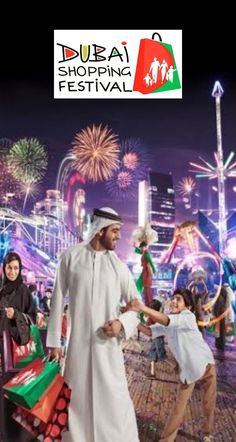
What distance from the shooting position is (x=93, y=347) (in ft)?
8.35

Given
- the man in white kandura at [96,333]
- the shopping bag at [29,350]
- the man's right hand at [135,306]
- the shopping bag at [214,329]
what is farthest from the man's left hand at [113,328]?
the shopping bag at [214,329]

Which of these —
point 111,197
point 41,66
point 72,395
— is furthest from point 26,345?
point 41,66

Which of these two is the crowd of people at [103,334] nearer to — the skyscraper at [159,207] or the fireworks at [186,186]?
the skyscraper at [159,207]

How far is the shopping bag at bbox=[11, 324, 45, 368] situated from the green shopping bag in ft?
1.83

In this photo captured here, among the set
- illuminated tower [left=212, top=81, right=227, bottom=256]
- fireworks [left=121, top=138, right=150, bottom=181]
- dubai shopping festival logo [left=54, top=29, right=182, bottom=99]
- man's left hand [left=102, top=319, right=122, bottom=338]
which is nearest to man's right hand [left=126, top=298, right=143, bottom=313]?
man's left hand [left=102, top=319, right=122, bottom=338]

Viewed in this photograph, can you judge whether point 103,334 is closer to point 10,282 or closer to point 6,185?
point 10,282

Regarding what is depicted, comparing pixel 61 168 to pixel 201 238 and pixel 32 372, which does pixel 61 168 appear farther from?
pixel 32 372

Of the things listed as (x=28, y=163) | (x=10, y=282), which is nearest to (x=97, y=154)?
(x=28, y=163)

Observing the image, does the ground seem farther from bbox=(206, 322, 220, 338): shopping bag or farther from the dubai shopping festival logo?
the dubai shopping festival logo

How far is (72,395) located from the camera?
255cm

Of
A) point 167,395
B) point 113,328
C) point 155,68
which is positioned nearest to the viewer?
point 113,328

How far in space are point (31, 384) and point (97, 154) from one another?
1499mm

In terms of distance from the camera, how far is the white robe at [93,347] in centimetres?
A: 251

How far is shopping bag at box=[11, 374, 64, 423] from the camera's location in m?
2.30
